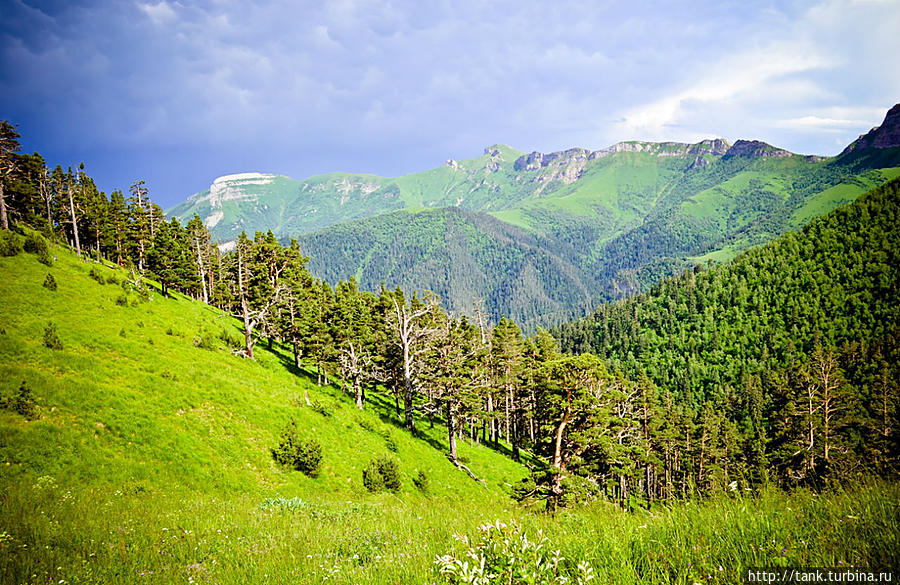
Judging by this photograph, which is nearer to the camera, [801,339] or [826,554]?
[826,554]

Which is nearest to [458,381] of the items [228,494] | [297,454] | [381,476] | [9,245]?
[381,476]

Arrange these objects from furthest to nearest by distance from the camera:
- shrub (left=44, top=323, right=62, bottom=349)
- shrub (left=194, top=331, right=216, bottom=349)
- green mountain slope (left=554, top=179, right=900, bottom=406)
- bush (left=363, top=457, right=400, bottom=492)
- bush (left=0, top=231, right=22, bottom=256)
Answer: green mountain slope (left=554, top=179, right=900, bottom=406) < shrub (left=194, top=331, right=216, bottom=349) < bush (left=0, top=231, right=22, bottom=256) < bush (left=363, top=457, right=400, bottom=492) < shrub (left=44, top=323, right=62, bottom=349)

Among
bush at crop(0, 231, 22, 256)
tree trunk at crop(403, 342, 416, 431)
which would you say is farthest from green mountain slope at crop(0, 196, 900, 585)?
tree trunk at crop(403, 342, 416, 431)

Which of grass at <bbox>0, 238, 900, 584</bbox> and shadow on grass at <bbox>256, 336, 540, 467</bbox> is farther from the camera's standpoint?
shadow on grass at <bbox>256, 336, 540, 467</bbox>

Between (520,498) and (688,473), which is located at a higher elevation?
(520,498)

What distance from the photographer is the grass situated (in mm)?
4727

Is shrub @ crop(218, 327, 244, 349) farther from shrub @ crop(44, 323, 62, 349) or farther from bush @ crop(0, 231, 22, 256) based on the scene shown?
bush @ crop(0, 231, 22, 256)

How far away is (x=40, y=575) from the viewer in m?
5.30

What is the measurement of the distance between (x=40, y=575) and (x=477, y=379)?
40120mm

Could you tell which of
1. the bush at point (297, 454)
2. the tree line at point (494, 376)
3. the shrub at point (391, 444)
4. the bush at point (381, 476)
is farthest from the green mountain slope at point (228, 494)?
the tree line at point (494, 376)

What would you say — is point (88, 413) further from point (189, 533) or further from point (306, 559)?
point (306, 559)

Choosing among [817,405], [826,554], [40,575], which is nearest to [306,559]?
[40,575]

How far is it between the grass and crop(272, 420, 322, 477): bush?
0.64 metres

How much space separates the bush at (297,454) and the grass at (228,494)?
638mm
